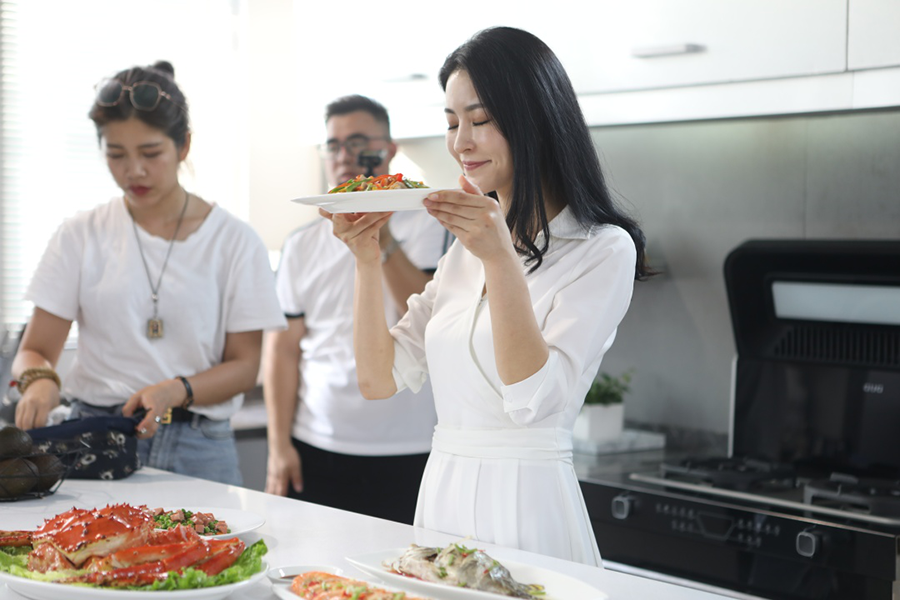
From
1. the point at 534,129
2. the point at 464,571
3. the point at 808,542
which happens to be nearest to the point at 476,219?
the point at 534,129

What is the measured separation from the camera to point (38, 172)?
9.77 feet

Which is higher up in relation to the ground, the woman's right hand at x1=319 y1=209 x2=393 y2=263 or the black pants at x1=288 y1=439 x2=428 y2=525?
the woman's right hand at x1=319 y1=209 x2=393 y2=263

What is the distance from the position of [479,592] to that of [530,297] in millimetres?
484

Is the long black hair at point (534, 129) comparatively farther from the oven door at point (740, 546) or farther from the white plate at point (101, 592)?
the oven door at point (740, 546)

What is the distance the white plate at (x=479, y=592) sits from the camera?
961 millimetres

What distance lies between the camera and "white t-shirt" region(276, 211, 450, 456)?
228cm

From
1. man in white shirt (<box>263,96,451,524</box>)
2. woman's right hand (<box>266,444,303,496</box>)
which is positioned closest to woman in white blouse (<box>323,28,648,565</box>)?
man in white shirt (<box>263,96,451,524</box>)

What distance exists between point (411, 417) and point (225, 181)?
1.46m

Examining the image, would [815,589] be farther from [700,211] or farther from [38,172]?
[38,172]

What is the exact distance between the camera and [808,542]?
6.04ft

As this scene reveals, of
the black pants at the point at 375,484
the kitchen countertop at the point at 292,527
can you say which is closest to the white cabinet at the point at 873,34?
the kitchen countertop at the point at 292,527

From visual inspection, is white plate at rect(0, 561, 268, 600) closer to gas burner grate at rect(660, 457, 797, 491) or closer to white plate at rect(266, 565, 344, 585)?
white plate at rect(266, 565, 344, 585)

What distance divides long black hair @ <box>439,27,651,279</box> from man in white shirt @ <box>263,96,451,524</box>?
83cm

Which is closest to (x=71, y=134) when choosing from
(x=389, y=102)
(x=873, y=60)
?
(x=389, y=102)
